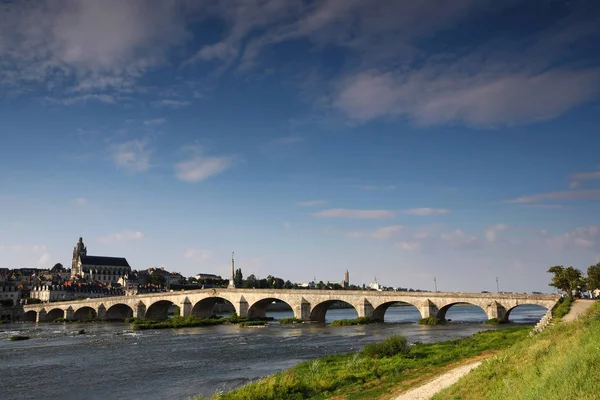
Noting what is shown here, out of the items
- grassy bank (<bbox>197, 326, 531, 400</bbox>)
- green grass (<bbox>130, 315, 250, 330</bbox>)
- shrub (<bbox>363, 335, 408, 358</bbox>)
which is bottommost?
green grass (<bbox>130, 315, 250, 330</bbox>)

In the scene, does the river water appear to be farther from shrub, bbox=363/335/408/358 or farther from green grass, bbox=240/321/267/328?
green grass, bbox=240/321/267/328

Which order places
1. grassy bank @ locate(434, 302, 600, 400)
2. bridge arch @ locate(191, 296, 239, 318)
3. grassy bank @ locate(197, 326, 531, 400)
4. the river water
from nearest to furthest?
grassy bank @ locate(434, 302, 600, 400), grassy bank @ locate(197, 326, 531, 400), the river water, bridge arch @ locate(191, 296, 239, 318)

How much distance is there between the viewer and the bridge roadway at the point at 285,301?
62.7 meters

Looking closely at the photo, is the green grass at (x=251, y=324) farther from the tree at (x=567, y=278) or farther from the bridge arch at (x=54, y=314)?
the bridge arch at (x=54, y=314)

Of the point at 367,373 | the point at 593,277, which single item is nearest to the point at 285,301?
the point at 593,277

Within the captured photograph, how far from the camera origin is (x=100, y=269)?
188625mm

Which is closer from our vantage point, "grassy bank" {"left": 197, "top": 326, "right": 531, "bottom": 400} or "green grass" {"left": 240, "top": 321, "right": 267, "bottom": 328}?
"grassy bank" {"left": 197, "top": 326, "right": 531, "bottom": 400}

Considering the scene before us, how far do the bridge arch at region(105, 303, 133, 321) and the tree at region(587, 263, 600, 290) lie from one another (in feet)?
288

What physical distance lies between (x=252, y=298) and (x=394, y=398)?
66588 mm

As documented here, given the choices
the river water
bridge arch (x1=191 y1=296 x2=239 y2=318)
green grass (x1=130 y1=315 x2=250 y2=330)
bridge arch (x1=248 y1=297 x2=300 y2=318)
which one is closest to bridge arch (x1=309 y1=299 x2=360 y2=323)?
bridge arch (x1=248 y1=297 x2=300 y2=318)

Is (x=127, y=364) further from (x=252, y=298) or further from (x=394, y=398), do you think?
(x=252, y=298)

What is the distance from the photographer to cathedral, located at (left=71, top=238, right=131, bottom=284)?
603ft

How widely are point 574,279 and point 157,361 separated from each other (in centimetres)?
5593

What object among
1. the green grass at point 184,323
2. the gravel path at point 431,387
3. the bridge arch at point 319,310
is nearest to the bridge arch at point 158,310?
the green grass at point 184,323
